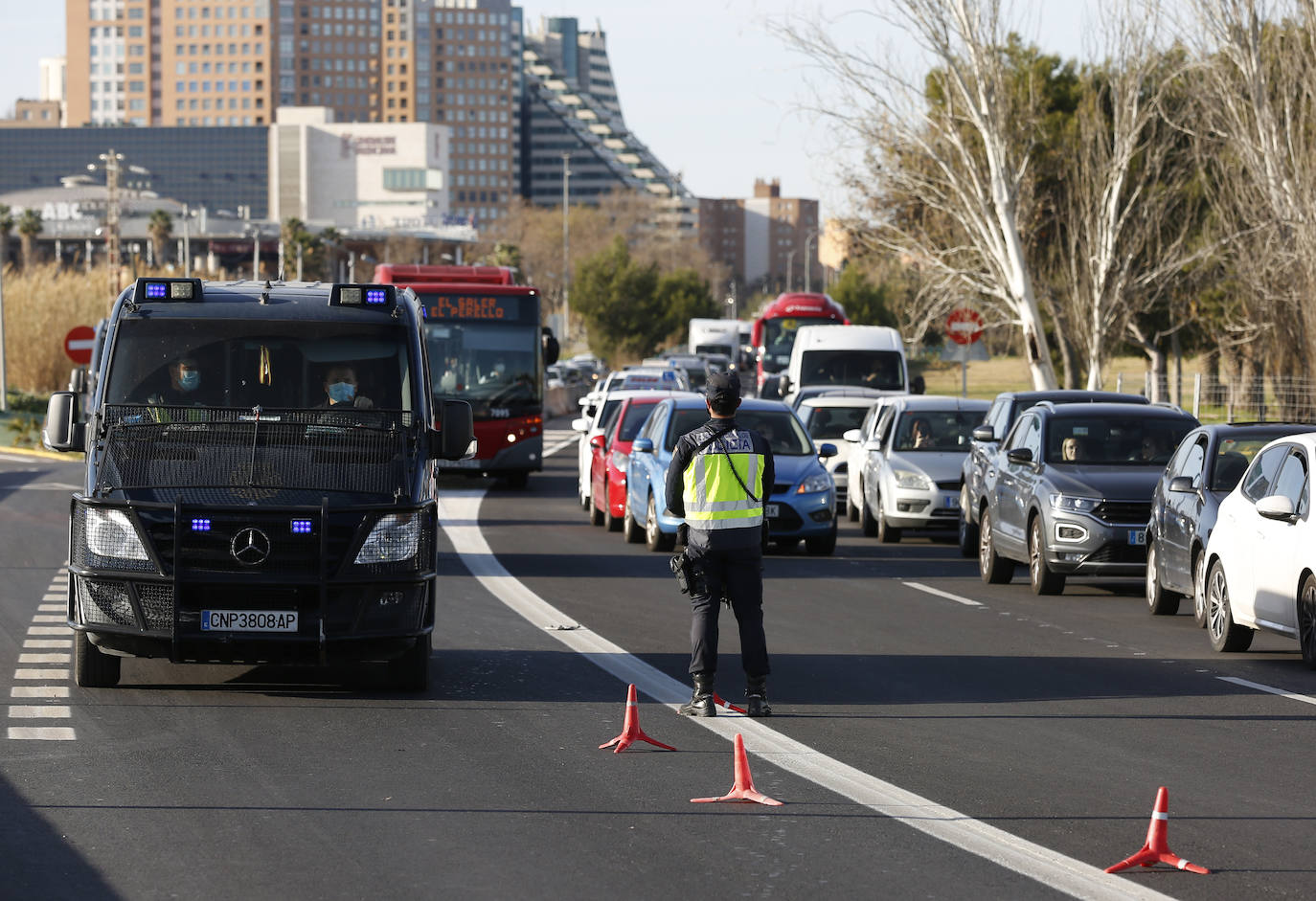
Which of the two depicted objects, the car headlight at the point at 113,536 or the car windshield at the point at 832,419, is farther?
the car windshield at the point at 832,419

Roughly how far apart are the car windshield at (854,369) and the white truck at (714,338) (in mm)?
51752

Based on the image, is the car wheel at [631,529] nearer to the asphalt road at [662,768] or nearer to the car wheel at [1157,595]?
the asphalt road at [662,768]

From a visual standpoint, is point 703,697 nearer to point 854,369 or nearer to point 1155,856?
point 1155,856

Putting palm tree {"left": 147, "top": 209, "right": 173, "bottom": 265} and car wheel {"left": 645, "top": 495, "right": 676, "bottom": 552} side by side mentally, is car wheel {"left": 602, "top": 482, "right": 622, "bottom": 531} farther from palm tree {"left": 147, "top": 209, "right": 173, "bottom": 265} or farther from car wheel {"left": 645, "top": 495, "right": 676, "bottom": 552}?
palm tree {"left": 147, "top": 209, "right": 173, "bottom": 265}

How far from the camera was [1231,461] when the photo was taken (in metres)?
14.9

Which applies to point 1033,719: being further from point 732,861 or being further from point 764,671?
point 732,861

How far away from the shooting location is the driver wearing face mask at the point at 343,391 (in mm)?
10945

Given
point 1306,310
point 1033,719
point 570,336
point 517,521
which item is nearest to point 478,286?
point 517,521

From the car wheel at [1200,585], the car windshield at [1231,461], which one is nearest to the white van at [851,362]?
the car windshield at [1231,461]

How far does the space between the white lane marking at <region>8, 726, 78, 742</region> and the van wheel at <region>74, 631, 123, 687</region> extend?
1.09 meters

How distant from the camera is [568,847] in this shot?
273 inches

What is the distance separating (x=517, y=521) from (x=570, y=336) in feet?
476

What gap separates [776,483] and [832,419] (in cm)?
835

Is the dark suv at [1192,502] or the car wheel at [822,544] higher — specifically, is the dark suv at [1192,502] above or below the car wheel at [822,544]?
above
